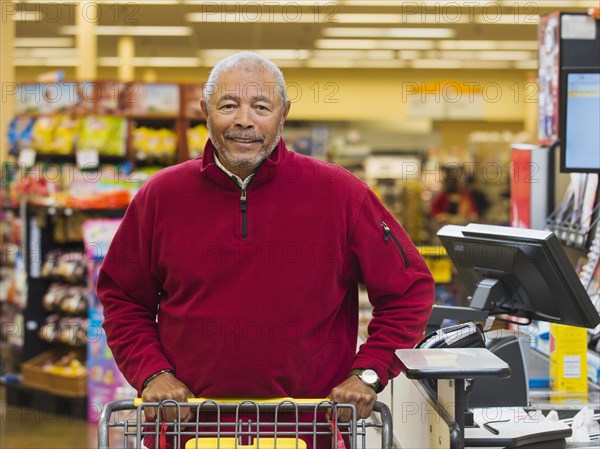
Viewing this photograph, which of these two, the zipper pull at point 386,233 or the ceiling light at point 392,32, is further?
the ceiling light at point 392,32

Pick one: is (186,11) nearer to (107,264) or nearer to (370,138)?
(370,138)

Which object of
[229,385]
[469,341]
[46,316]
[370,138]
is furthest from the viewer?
[370,138]

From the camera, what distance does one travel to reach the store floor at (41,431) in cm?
646

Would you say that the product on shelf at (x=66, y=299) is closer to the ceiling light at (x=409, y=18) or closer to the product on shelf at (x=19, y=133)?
the product on shelf at (x=19, y=133)

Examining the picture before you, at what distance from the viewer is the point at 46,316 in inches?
303

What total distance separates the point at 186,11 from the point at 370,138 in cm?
783

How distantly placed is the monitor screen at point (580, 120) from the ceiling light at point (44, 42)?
551 inches

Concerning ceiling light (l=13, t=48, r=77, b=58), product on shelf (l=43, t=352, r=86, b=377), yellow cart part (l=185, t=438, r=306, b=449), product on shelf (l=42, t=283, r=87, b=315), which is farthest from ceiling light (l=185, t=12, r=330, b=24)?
yellow cart part (l=185, t=438, r=306, b=449)

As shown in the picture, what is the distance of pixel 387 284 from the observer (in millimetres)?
2439

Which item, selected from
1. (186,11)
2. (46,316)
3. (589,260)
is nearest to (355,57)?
(186,11)

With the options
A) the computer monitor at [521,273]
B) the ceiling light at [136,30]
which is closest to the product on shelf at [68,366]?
the computer monitor at [521,273]

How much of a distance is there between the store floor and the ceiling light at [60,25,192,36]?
8579mm

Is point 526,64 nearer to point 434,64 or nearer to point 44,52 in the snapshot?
point 434,64

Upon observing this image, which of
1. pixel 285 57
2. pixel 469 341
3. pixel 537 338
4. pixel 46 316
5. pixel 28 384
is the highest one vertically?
pixel 285 57
